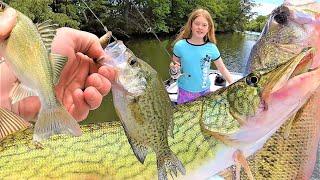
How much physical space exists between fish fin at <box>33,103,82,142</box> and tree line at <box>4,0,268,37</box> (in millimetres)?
23241

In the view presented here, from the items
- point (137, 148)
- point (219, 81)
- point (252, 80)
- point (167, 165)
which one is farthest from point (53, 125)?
point (219, 81)

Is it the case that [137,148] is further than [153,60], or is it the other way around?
[153,60]

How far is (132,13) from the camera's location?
43281mm

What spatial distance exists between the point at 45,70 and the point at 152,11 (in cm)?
4532

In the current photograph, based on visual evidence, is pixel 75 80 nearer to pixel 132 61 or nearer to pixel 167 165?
pixel 132 61

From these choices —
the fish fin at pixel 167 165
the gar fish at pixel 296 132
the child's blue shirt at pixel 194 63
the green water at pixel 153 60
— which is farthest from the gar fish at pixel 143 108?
the green water at pixel 153 60

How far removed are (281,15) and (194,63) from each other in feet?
12.9

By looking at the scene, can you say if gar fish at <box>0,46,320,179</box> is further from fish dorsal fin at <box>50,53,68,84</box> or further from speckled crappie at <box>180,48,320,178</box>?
fish dorsal fin at <box>50,53,68,84</box>

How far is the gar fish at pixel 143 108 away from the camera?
1.69m

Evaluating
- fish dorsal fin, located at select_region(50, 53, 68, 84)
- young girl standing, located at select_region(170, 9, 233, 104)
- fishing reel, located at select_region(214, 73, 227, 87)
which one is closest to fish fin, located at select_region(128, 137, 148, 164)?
fish dorsal fin, located at select_region(50, 53, 68, 84)

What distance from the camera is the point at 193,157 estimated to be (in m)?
1.80

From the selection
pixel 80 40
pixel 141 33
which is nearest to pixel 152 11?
pixel 141 33

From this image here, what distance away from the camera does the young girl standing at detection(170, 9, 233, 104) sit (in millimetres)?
6234

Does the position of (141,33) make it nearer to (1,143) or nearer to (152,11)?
(152,11)
